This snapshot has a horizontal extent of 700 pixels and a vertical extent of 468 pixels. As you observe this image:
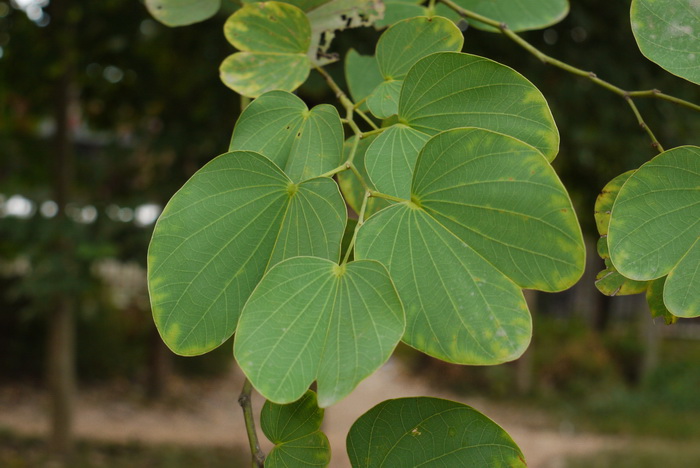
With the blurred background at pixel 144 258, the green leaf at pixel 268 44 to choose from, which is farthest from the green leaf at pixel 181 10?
the blurred background at pixel 144 258

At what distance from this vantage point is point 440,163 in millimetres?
394

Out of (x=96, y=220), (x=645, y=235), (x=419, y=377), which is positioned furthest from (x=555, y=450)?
(x=645, y=235)

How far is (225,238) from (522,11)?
0.46 m

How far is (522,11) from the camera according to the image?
2.35ft

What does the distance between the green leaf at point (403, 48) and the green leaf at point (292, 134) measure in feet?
0.15

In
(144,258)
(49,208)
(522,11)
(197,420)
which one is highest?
(522,11)

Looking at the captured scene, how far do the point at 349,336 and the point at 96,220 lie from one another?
3.57m

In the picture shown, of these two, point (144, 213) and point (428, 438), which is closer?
point (428, 438)

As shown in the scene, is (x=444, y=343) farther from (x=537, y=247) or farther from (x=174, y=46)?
(x=174, y=46)

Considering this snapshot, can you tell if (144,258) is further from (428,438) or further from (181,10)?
(428,438)

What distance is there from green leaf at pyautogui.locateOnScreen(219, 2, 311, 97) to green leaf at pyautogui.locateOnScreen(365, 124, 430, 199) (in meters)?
0.14

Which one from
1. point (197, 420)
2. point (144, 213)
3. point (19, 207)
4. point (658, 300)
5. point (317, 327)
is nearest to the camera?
point (317, 327)

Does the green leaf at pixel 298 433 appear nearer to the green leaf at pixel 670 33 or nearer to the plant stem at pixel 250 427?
the plant stem at pixel 250 427

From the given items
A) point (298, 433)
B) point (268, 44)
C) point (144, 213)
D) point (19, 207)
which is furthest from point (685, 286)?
point (19, 207)
